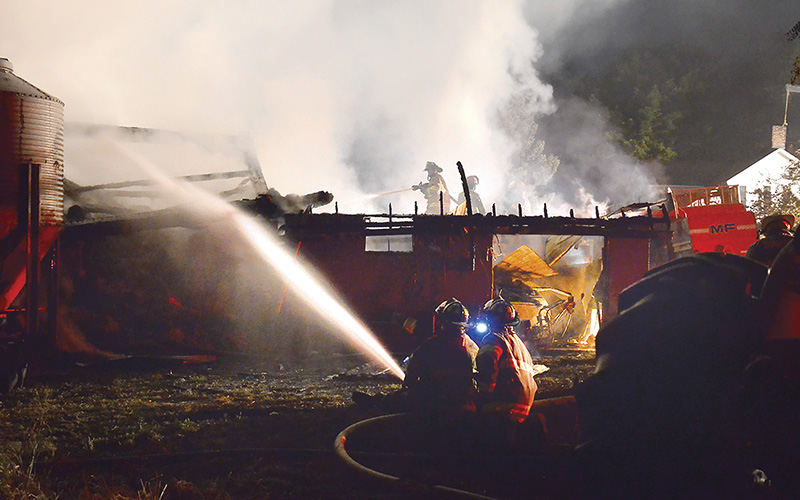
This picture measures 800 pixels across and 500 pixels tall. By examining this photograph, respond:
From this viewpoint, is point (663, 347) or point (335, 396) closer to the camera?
point (663, 347)

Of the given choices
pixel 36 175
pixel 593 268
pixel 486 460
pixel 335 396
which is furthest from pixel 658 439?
pixel 593 268

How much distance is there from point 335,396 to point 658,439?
8.36m

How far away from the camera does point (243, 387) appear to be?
10.5 metres

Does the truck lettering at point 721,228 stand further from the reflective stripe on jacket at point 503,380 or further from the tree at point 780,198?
the tree at point 780,198

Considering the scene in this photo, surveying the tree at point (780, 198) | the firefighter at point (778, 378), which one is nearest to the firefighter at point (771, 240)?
the firefighter at point (778, 378)

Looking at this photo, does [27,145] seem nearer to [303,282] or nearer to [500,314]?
[303,282]

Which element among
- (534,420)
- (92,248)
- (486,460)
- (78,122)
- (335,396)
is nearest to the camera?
(486,460)

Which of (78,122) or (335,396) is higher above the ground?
(78,122)

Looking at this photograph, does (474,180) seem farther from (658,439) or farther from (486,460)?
(658,439)

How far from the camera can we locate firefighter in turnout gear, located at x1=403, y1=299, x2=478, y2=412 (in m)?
6.28

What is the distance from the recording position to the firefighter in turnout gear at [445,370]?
628 centimetres

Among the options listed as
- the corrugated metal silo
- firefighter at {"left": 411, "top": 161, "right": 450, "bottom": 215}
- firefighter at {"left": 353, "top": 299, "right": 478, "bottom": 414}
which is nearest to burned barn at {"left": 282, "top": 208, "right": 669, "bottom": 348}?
the corrugated metal silo

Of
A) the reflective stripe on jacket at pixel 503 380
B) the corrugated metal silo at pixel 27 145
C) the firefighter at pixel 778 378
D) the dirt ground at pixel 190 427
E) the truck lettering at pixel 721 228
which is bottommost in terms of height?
the dirt ground at pixel 190 427

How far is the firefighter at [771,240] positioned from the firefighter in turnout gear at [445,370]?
3204mm
